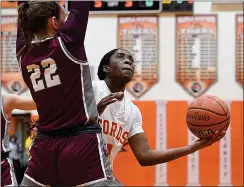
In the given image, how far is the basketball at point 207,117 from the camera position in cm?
271

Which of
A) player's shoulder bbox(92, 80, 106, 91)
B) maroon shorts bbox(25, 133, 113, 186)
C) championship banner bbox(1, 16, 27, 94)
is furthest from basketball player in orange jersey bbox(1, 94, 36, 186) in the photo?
championship banner bbox(1, 16, 27, 94)

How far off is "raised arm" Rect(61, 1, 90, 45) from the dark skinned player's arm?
32.8 inches

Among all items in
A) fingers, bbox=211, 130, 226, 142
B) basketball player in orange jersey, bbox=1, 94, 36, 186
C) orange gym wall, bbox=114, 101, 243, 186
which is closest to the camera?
fingers, bbox=211, 130, 226, 142

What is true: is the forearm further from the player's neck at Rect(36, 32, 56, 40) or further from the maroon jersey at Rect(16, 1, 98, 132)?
the player's neck at Rect(36, 32, 56, 40)

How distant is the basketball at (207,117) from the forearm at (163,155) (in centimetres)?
11

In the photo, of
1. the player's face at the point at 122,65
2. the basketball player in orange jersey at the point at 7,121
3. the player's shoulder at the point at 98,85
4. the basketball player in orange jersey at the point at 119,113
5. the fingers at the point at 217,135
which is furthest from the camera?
the basketball player in orange jersey at the point at 7,121

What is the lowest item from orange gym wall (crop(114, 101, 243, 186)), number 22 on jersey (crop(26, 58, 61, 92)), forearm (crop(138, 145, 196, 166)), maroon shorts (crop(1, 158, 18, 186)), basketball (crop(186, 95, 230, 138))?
orange gym wall (crop(114, 101, 243, 186))

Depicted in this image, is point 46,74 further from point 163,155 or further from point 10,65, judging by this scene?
point 10,65

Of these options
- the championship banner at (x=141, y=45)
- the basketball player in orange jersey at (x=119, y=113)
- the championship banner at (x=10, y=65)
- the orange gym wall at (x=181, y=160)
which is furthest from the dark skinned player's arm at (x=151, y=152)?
the championship banner at (x=10, y=65)

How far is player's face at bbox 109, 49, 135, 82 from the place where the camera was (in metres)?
3.22

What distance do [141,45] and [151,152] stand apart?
441 cm

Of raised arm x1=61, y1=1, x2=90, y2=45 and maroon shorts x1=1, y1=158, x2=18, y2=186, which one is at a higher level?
raised arm x1=61, y1=1, x2=90, y2=45

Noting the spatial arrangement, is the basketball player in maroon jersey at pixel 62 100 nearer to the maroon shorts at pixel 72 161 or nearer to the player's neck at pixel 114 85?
the maroon shorts at pixel 72 161

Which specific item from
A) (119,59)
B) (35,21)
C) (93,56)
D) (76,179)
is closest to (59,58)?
(35,21)
